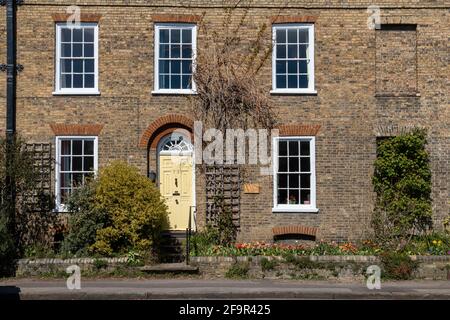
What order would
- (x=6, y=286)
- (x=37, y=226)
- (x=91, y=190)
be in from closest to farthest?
(x=6, y=286) < (x=91, y=190) < (x=37, y=226)

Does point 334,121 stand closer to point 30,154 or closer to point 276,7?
point 276,7

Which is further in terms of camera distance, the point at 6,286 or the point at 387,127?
the point at 387,127

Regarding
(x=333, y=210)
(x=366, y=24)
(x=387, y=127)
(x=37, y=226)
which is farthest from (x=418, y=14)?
(x=37, y=226)

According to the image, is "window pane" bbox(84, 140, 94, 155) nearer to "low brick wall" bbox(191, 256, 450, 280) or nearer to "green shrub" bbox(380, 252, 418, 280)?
"low brick wall" bbox(191, 256, 450, 280)

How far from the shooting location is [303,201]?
19375 millimetres

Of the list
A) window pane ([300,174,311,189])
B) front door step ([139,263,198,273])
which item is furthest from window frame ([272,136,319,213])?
front door step ([139,263,198,273])

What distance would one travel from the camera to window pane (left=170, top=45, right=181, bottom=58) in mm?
19453

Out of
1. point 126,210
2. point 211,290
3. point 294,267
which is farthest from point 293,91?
point 211,290

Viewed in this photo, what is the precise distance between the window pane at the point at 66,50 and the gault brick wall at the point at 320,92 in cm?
35

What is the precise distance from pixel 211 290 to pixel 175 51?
7735 mm

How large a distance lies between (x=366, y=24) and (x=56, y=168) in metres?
9.70

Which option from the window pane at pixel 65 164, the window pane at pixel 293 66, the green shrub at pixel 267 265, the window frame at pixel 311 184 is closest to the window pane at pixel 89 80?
the window pane at pixel 65 164

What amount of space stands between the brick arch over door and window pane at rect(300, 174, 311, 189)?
343 centimetres

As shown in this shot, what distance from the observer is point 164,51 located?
63.8ft
